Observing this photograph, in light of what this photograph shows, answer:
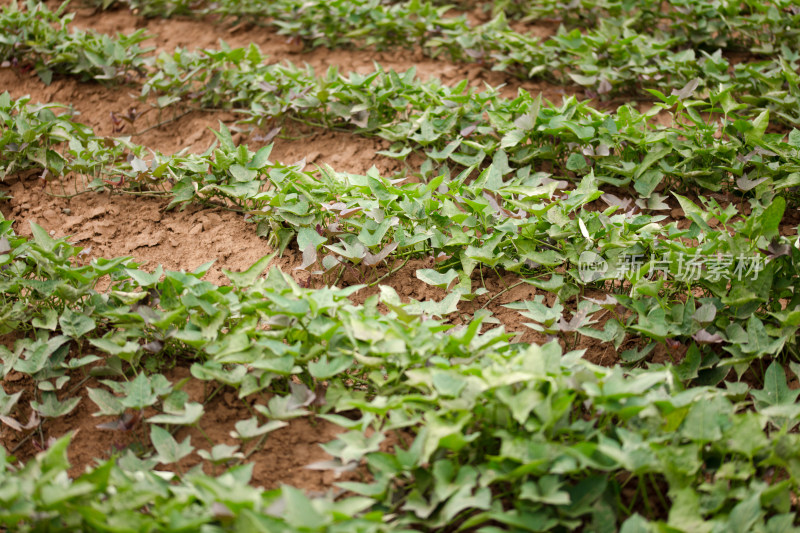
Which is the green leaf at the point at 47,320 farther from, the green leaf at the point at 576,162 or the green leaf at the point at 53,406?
the green leaf at the point at 576,162

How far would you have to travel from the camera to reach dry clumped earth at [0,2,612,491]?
1720 mm

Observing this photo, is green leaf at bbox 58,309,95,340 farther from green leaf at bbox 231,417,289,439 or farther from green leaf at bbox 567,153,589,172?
green leaf at bbox 567,153,589,172

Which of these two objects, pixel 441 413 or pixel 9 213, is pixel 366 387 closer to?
pixel 441 413

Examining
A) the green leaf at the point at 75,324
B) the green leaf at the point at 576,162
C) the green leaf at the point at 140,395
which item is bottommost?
the green leaf at the point at 140,395

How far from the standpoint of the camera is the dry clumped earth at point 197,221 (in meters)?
1.72

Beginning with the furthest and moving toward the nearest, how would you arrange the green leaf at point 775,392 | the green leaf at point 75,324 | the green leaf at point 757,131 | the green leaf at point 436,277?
the green leaf at point 757,131 → the green leaf at point 436,277 → the green leaf at point 75,324 → the green leaf at point 775,392

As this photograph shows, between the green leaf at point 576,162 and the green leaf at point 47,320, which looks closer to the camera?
the green leaf at point 47,320

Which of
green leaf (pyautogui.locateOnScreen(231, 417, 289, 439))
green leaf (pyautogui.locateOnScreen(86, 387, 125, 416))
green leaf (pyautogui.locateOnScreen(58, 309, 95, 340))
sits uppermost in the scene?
green leaf (pyautogui.locateOnScreen(58, 309, 95, 340))

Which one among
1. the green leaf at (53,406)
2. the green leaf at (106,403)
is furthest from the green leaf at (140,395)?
the green leaf at (53,406)

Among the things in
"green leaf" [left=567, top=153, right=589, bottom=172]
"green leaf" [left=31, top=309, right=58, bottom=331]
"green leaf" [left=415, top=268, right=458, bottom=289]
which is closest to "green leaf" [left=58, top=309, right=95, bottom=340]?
"green leaf" [left=31, top=309, right=58, bottom=331]

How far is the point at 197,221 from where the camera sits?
2.53 metres

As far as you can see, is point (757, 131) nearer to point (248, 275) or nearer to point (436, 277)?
point (436, 277)

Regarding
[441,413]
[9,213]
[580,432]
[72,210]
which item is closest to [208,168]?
[72,210]

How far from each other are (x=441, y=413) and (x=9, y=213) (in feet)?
6.51
